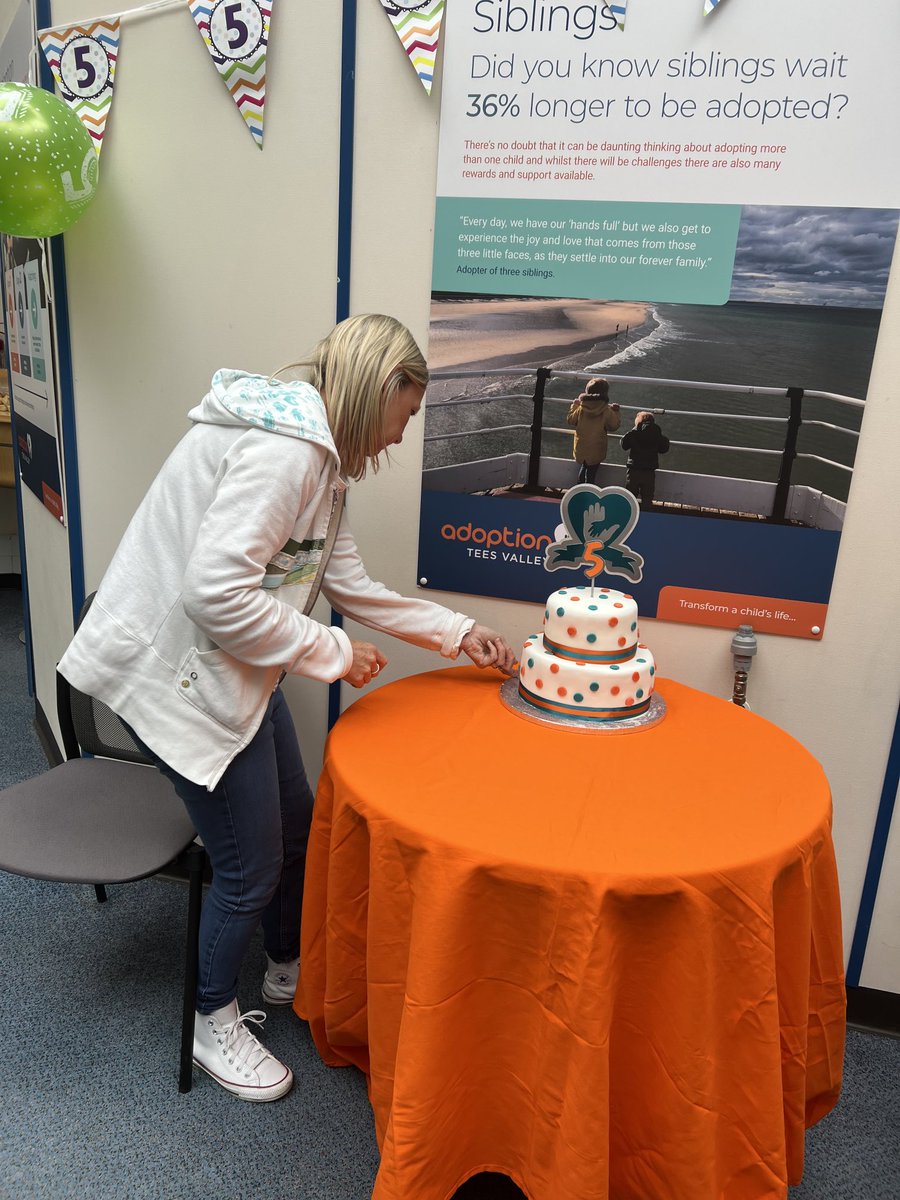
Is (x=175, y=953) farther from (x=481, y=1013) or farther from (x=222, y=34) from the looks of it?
(x=222, y=34)

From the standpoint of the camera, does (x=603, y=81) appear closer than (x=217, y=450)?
No

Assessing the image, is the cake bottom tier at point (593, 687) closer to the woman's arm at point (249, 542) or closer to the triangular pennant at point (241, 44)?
the woman's arm at point (249, 542)

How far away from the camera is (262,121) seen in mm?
1831

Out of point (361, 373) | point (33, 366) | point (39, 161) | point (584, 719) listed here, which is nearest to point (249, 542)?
point (361, 373)

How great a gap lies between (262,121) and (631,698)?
59.1 inches

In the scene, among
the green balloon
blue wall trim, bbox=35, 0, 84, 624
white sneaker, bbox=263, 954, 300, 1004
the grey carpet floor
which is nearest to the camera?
the grey carpet floor

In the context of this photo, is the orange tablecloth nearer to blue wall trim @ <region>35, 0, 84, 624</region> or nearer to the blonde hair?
the blonde hair

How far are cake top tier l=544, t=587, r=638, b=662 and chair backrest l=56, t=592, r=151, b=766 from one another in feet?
3.31

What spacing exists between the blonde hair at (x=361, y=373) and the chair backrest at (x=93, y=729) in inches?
33.8

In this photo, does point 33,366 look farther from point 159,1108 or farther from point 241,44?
point 159,1108

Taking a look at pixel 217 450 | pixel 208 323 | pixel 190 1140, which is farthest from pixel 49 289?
pixel 190 1140

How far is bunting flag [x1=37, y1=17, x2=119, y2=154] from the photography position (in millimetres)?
1925

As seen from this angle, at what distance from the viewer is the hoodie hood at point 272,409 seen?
1.26 metres

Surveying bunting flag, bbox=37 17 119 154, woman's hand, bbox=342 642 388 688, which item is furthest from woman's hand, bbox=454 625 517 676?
bunting flag, bbox=37 17 119 154
